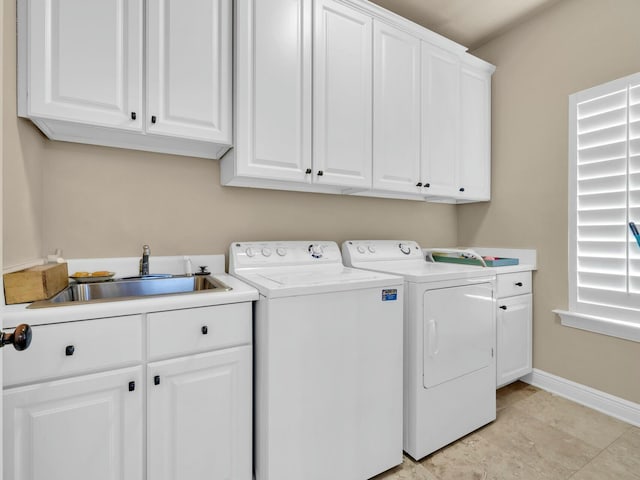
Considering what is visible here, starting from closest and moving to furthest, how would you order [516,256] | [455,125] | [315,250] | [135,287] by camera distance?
[135,287] → [315,250] → [455,125] → [516,256]

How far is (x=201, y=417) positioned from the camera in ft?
4.09

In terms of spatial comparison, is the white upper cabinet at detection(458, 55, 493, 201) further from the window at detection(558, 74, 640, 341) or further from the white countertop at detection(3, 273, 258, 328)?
the white countertop at detection(3, 273, 258, 328)

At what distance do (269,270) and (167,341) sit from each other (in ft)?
2.32

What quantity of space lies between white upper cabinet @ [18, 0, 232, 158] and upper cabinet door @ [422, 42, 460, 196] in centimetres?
137

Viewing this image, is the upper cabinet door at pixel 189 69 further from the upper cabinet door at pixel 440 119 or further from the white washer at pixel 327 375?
the upper cabinet door at pixel 440 119

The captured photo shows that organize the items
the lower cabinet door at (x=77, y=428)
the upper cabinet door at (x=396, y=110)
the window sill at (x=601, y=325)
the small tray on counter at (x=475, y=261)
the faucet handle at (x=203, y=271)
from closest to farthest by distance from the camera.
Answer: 1. the lower cabinet door at (x=77, y=428)
2. the faucet handle at (x=203, y=271)
3. the window sill at (x=601, y=325)
4. the upper cabinet door at (x=396, y=110)
5. the small tray on counter at (x=475, y=261)

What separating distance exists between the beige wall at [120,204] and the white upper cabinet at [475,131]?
1189 mm

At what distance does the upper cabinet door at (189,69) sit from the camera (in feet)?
4.76

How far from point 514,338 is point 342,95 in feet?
6.73

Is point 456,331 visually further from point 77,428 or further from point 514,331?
point 77,428

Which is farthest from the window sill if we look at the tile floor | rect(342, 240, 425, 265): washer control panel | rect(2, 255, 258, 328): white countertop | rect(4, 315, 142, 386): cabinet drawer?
rect(4, 315, 142, 386): cabinet drawer

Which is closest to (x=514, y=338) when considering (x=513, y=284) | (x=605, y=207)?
(x=513, y=284)

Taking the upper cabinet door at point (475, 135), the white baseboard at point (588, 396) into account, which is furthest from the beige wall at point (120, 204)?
the white baseboard at point (588, 396)

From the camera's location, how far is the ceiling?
2.24 metres
